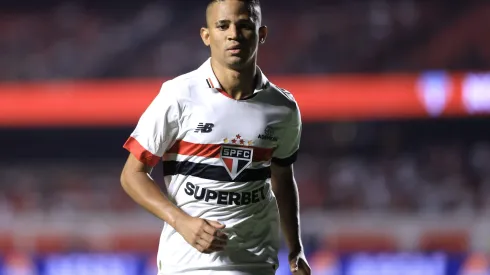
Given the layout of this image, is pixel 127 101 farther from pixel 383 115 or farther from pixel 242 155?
pixel 242 155

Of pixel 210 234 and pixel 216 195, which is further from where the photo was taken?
pixel 216 195

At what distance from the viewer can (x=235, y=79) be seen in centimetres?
269

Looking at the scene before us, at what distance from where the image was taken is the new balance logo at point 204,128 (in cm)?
261

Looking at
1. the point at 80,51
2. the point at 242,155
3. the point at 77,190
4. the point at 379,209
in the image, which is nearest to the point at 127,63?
the point at 80,51

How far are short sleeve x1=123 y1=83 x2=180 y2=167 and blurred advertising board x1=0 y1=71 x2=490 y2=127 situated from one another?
10.4 meters

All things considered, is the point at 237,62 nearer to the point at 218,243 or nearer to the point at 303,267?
the point at 218,243

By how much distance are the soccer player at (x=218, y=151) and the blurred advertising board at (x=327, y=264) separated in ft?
15.3

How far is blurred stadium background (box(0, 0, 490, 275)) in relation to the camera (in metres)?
12.4

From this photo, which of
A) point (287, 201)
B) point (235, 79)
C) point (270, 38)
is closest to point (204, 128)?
point (235, 79)

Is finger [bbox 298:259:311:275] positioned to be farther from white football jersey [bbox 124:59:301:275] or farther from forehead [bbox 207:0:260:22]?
forehead [bbox 207:0:260:22]

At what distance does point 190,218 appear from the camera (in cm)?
245

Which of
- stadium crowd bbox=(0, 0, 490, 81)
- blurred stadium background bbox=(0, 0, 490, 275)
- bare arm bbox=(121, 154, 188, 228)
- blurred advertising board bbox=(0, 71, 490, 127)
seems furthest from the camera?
stadium crowd bbox=(0, 0, 490, 81)

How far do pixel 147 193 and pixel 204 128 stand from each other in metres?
0.25

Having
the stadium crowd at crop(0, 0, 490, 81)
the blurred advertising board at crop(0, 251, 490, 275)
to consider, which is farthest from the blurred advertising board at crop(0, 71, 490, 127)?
the blurred advertising board at crop(0, 251, 490, 275)
